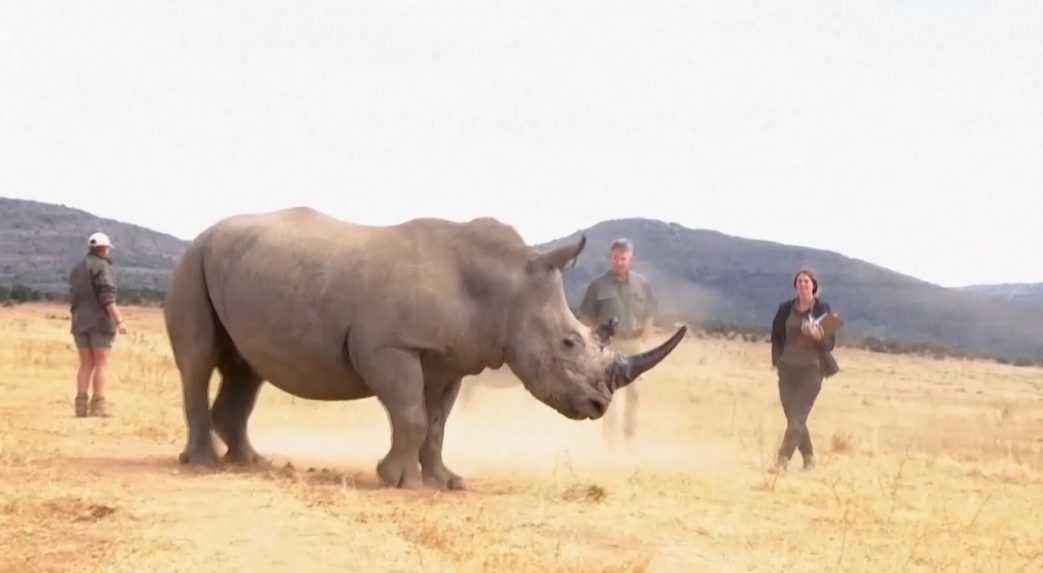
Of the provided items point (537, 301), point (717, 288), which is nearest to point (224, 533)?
point (537, 301)

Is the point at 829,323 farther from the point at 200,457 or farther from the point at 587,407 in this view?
the point at 200,457

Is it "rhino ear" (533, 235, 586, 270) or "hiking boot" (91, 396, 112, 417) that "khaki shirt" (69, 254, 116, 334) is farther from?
"rhino ear" (533, 235, 586, 270)

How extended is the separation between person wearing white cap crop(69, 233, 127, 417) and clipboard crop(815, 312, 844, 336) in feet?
22.2

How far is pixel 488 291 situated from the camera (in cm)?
863

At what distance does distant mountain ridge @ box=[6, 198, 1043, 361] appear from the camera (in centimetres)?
9325

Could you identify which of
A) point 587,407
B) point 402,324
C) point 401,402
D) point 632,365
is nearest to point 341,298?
point 402,324

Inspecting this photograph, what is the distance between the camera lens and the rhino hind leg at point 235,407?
379 inches

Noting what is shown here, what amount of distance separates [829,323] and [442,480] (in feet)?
12.8

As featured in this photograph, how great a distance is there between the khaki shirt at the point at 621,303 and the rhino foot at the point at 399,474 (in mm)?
3834

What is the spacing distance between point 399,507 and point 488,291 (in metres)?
1.89

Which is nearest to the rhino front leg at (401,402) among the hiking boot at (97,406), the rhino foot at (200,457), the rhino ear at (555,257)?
the rhino ear at (555,257)

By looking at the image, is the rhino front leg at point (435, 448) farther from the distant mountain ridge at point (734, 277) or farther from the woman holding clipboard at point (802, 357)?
the distant mountain ridge at point (734, 277)

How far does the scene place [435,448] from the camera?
348 inches

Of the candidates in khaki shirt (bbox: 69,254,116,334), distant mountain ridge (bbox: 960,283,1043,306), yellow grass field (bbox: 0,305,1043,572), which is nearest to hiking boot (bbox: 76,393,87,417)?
yellow grass field (bbox: 0,305,1043,572)
